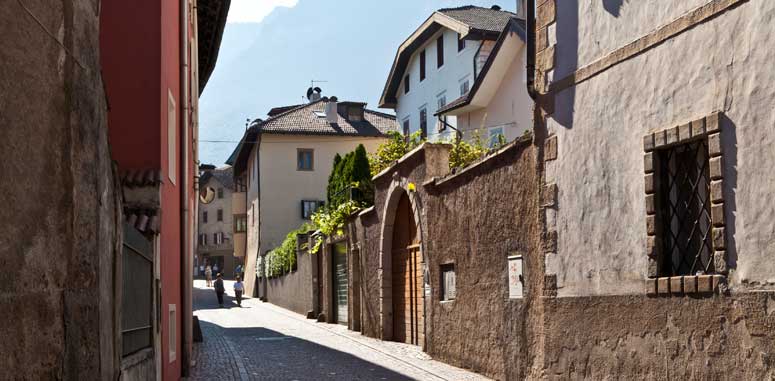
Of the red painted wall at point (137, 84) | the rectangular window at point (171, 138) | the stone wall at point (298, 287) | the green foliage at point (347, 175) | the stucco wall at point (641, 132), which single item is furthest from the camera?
the stone wall at point (298, 287)

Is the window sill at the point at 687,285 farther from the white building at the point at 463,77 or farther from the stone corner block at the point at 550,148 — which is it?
the white building at the point at 463,77

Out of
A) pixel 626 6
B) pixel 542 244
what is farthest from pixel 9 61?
pixel 542 244

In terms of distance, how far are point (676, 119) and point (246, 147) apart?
44948 millimetres

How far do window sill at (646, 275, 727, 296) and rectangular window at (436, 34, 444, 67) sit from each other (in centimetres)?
2976

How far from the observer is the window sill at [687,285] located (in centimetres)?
820

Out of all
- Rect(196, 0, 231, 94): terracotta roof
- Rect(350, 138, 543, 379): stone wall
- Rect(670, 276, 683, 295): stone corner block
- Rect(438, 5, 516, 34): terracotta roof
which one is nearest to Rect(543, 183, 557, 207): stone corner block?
Rect(350, 138, 543, 379): stone wall

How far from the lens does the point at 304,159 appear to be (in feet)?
165

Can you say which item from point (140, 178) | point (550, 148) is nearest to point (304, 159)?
point (550, 148)

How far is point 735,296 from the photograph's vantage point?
797 centimetres

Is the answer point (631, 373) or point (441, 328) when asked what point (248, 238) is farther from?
point (631, 373)

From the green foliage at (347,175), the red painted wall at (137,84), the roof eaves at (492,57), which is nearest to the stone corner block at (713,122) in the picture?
the red painted wall at (137,84)

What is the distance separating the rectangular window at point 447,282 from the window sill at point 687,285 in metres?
6.60

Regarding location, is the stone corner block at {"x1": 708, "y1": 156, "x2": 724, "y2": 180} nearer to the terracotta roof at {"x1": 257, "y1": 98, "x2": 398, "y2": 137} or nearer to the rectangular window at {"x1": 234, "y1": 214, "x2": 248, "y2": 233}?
the terracotta roof at {"x1": 257, "y1": 98, "x2": 398, "y2": 137}

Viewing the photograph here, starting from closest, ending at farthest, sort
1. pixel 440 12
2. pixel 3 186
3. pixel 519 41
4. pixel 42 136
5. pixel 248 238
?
pixel 3 186, pixel 42 136, pixel 519 41, pixel 440 12, pixel 248 238
